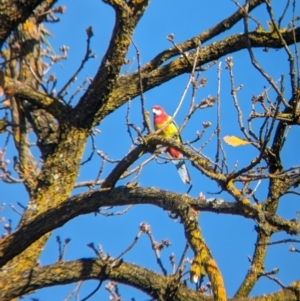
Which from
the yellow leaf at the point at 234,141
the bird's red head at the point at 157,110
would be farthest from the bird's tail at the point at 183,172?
the yellow leaf at the point at 234,141

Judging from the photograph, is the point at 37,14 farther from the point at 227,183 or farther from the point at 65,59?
the point at 227,183

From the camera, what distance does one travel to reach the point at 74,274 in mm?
2965

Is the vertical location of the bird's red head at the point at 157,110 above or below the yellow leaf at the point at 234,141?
above

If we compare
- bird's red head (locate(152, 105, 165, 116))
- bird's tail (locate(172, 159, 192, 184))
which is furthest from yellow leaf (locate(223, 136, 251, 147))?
bird's red head (locate(152, 105, 165, 116))

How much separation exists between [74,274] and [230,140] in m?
0.98

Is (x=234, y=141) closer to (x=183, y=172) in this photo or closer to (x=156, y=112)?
(x=183, y=172)

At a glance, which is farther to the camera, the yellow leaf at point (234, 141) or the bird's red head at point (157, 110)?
the bird's red head at point (157, 110)

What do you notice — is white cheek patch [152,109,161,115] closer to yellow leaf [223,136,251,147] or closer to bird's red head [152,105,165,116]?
bird's red head [152,105,165,116]

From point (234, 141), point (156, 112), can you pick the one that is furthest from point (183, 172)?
point (234, 141)

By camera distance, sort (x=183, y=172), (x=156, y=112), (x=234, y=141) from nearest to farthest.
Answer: (x=234, y=141) → (x=183, y=172) → (x=156, y=112)

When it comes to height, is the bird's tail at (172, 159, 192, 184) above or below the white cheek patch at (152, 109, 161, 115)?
below

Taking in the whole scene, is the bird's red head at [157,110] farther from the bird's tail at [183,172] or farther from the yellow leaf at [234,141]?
the yellow leaf at [234,141]

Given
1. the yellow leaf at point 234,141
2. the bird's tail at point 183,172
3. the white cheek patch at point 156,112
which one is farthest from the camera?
the white cheek patch at point 156,112

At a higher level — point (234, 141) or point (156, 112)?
point (156, 112)
